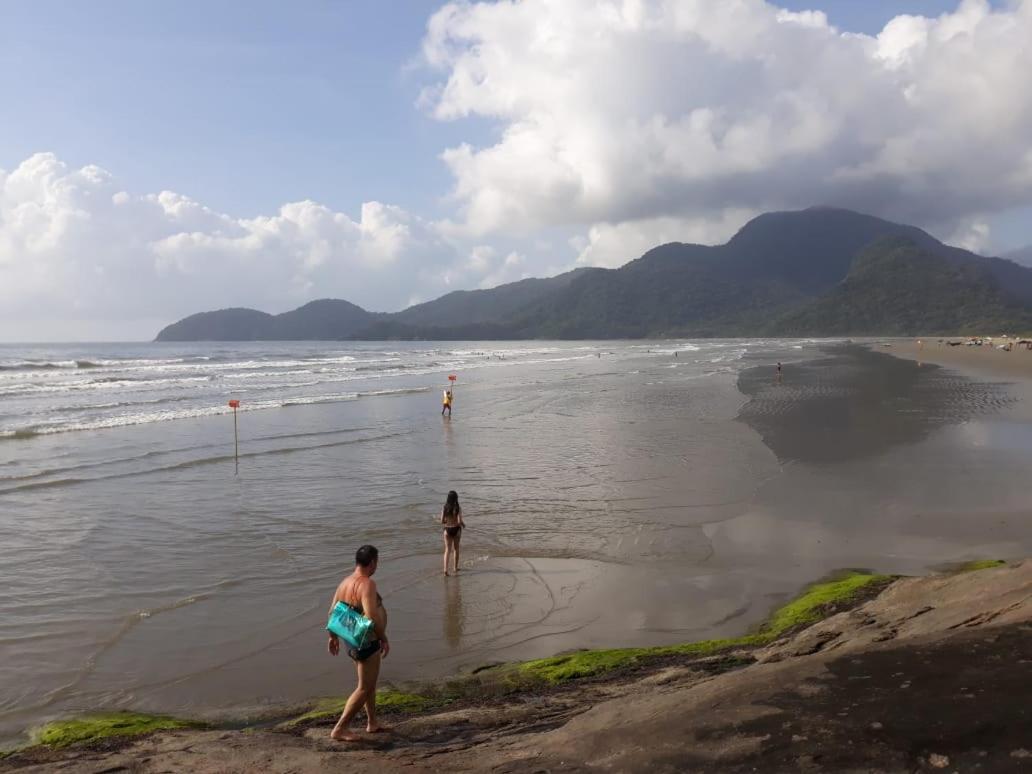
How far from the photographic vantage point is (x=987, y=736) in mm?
3742

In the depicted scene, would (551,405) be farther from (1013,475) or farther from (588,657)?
(588,657)

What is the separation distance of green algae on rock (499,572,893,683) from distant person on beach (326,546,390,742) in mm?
1789

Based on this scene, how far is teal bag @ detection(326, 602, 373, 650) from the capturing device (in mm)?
5289

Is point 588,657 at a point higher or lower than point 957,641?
lower

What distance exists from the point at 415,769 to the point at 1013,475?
52.0ft

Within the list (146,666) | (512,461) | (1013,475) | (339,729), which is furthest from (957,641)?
(512,461)

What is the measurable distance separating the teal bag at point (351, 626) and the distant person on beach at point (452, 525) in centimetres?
437

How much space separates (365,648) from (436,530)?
7156mm

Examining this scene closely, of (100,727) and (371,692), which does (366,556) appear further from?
(100,727)

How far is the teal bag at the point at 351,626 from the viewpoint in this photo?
17.4 feet

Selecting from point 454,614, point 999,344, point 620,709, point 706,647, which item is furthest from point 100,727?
point 999,344

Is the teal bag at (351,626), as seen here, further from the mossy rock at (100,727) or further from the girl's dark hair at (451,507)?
the girl's dark hair at (451,507)

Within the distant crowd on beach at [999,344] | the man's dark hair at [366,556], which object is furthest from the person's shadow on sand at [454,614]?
the distant crowd on beach at [999,344]

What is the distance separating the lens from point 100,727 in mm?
5840
